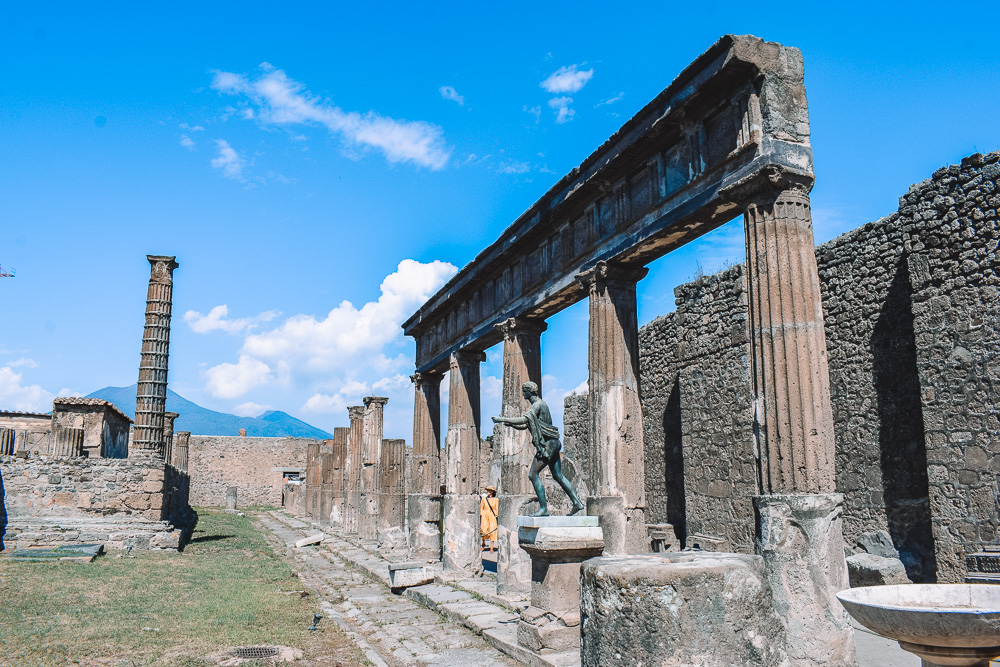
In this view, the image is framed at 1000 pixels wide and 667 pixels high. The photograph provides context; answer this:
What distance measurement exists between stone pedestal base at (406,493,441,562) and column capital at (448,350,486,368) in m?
3.18

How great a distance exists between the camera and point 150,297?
19750mm

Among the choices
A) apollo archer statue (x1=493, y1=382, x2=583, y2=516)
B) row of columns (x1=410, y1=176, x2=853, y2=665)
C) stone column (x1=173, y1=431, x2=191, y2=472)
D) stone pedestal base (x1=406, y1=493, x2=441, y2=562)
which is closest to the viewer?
row of columns (x1=410, y1=176, x2=853, y2=665)

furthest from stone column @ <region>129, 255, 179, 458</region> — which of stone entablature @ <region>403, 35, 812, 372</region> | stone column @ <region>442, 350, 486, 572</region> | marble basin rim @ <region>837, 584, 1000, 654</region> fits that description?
marble basin rim @ <region>837, 584, 1000, 654</region>

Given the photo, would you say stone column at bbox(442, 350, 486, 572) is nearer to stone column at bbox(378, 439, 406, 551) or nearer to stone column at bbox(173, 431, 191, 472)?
stone column at bbox(378, 439, 406, 551)

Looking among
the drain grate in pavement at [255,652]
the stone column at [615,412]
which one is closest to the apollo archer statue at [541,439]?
the stone column at [615,412]

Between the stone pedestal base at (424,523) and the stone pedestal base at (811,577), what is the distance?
1003 cm

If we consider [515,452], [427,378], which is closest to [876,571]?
[515,452]

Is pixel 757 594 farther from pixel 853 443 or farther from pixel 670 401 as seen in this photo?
pixel 670 401

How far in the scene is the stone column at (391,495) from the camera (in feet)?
55.4

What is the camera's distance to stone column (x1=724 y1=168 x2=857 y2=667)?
5.14m

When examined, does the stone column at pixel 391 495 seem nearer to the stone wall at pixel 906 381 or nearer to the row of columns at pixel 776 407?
the stone wall at pixel 906 381

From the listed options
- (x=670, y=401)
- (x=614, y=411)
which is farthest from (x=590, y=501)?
(x=670, y=401)

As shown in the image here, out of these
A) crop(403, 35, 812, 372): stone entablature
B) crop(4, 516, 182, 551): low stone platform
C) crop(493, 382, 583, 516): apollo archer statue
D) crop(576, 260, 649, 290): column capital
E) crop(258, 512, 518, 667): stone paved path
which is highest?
crop(403, 35, 812, 372): stone entablature

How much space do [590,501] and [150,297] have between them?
16404 mm
